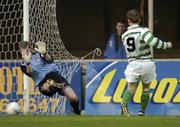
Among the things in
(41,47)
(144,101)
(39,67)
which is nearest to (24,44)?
(41,47)

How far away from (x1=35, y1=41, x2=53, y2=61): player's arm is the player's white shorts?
70.5 inches

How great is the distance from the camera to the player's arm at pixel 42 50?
13.2 meters

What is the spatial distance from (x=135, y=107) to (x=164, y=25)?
19.0 feet

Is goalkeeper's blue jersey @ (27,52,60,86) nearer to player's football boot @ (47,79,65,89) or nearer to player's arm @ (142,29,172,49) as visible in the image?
player's football boot @ (47,79,65,89)

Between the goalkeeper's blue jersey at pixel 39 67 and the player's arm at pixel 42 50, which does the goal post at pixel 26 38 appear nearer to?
the goalkeeper's blue jersey at pixel 39 67

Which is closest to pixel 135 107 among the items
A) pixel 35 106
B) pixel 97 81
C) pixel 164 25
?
pixel 97 81

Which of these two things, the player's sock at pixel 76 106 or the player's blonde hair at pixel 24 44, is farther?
the player's sock at pixel 76 106

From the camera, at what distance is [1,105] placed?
14.0m

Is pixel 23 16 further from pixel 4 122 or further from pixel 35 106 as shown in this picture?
pixel 4 122

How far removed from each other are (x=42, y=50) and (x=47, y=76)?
1.74 ft

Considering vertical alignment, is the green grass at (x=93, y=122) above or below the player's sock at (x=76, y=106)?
above

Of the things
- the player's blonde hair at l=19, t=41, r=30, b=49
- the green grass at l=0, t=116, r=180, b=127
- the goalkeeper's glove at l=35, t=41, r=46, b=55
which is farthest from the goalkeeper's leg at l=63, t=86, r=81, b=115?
the green grass at l=0, t=116, r=180, b=127

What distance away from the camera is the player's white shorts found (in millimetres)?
12008

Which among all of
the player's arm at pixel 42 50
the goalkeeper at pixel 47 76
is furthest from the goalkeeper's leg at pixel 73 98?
the player's arm at pixel 42 50
